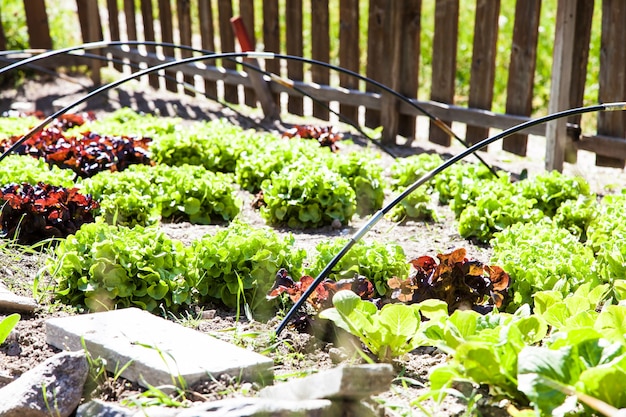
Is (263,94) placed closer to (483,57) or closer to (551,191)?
(483,57)

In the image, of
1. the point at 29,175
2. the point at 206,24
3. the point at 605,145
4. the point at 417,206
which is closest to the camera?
the point at 29,175

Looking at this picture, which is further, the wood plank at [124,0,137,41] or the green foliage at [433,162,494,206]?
the wood plank at [124,0,137,41]

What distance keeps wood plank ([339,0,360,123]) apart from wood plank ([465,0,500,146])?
1.24 m

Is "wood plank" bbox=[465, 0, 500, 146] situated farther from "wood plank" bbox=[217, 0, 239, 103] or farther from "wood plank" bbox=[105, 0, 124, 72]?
"wood plank" bbox=[105, 0, 124, 72]

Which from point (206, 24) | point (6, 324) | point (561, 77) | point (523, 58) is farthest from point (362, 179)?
point (206, 24)

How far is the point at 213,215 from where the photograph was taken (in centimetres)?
461

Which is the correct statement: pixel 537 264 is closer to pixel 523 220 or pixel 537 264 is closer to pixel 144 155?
pixel 523 220

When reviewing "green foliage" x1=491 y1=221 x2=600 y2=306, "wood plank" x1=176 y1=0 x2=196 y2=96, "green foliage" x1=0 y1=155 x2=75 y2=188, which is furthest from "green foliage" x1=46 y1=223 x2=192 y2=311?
"wood plank" x1=176 y1=0 x2=196 y2=96

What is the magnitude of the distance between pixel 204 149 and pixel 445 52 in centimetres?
221

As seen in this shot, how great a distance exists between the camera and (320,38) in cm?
711

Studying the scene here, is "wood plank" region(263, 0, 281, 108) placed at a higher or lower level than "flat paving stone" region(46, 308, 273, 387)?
higher

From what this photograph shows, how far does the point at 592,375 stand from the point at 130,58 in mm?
7984

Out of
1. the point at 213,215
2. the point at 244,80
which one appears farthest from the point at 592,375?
the point at 244,80

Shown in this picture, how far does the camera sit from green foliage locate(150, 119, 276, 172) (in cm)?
556
